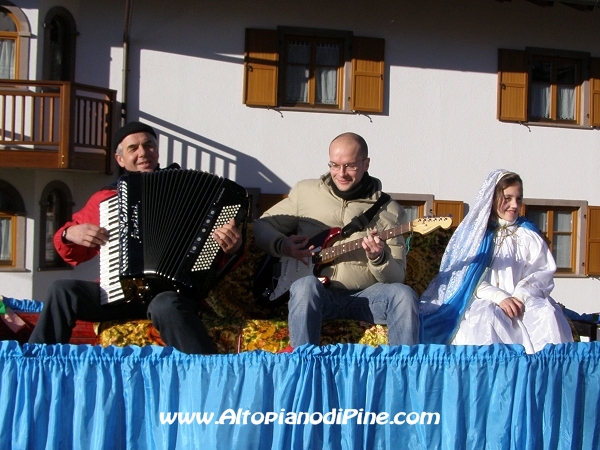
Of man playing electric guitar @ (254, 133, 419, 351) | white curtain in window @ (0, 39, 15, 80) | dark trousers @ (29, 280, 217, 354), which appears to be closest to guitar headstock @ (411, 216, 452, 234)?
man playing electric guitar @ (254, 133, 419, 351)

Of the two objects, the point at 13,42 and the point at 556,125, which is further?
the point at 556,125

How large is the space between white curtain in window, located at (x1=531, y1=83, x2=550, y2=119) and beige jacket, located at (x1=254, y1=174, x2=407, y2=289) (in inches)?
347

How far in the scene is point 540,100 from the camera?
12.6 meters

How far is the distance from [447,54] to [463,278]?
809 cm

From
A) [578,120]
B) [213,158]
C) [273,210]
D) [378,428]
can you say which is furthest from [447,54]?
[378,428]

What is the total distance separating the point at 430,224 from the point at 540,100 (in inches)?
373

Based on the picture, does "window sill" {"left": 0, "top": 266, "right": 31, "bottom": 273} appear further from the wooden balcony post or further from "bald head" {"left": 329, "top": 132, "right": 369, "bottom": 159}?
"bald head" {"left": 329, "top": 132, "right": 369, "bottom": 159}

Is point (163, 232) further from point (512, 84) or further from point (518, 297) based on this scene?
point (512, 84)

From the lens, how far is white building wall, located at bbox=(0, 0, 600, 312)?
1112 cm

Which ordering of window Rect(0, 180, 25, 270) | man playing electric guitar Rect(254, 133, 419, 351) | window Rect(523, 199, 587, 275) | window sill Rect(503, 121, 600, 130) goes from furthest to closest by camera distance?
window Rect(523, 199, 587, 275) < window sill Rect(503, 121, 600, 130) < window Rect(0, 180, 25, 270) < man playing electric guitar Rect(254, 133, 419, 351)

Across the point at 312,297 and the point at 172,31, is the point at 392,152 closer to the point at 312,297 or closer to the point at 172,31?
the point at 172,31

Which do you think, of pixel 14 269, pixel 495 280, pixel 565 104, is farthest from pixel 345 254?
pixel 565 104

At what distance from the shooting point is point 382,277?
4254mm

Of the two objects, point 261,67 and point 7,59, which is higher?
point 261,67
